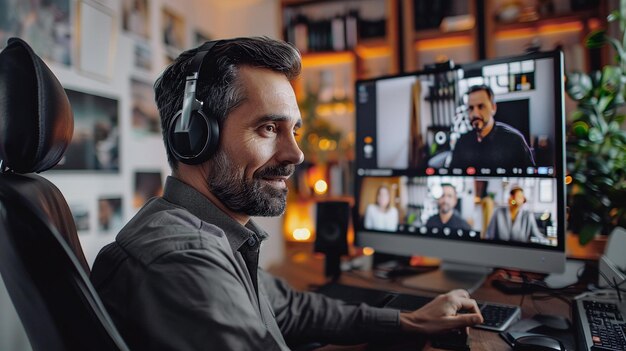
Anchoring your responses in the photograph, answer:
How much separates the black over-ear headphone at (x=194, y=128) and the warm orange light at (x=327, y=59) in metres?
2.29

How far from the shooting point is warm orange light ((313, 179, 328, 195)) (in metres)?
2.87

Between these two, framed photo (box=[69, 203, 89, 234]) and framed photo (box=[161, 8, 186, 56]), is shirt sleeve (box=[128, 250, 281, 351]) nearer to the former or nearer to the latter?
framed photo (box=[69, 203, 89, 234])

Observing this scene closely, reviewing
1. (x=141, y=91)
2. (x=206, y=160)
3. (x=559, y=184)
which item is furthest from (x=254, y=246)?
(x=141, y=91)

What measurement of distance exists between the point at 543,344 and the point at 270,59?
0.73 metres

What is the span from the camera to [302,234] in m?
2.99

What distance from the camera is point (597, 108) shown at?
52.4 inches

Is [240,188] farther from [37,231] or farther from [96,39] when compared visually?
[96,39]

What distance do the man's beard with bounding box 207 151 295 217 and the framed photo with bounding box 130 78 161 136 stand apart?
4.84ft

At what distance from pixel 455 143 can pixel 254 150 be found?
590 millimetres

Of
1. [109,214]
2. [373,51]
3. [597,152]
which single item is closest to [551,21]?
[373,51]

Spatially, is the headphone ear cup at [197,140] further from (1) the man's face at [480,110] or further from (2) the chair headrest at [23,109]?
(1) the man's face at [480,110]

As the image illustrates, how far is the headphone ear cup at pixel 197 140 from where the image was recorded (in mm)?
733

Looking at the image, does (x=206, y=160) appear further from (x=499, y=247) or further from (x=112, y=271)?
(x=499, y=247)

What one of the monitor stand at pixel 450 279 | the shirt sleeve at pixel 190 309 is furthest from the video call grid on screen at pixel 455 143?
the shirt sleeve at pixel 190 309
